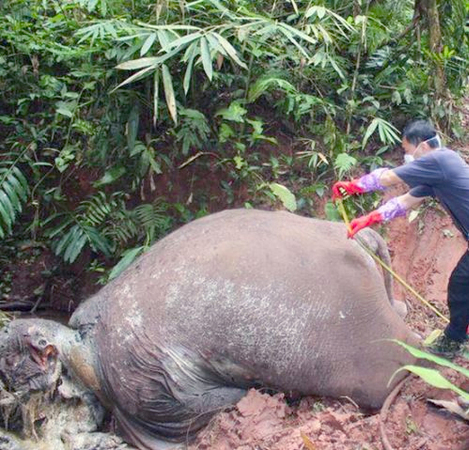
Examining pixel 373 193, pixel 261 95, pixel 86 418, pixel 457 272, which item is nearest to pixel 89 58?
pixel 261 95

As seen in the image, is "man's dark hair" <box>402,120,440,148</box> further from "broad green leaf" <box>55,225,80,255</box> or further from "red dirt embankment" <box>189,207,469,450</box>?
"broad green leaf" <box>55,225,80,255</box>

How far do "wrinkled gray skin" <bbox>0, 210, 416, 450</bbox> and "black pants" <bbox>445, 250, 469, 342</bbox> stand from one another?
259 mm

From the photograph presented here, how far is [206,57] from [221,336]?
1.88 metres

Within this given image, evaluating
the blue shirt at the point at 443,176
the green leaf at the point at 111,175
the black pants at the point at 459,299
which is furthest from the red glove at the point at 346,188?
the green leaf at the point at 111,175

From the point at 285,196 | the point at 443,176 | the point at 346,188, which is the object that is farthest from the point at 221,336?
the point at 285,196

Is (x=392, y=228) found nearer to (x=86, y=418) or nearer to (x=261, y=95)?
(x=261, y=95)

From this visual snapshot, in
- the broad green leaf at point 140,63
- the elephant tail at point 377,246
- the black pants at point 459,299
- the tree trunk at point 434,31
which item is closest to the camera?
the black pants at point 459,299

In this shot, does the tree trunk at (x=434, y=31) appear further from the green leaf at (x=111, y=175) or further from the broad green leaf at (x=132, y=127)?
the green leaf at (x=111, y=175)

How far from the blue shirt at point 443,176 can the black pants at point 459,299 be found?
0.58ft

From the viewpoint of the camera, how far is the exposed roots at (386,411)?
3.20 meters

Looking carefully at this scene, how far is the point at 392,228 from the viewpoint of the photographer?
5.51m

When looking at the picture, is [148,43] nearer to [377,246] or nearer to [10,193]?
[10,193]

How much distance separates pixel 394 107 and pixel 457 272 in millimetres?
2397

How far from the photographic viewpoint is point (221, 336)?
3723 mm
